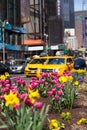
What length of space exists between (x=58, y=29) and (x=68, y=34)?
32.0 meters

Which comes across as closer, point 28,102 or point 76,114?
point 28,102

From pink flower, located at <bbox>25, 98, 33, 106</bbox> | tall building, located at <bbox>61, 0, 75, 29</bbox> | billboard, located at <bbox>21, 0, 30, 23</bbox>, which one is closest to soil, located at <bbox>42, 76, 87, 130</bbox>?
pink flower, located at <bbox>25, 98, 33, 106</bbox>

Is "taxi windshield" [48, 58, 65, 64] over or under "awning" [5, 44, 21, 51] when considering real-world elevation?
over

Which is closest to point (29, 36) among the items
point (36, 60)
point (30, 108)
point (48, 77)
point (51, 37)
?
point (51, 37)

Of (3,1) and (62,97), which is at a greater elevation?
(3,1)

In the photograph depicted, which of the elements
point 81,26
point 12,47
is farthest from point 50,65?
point 81,26

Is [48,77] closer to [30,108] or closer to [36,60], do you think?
[30,108]

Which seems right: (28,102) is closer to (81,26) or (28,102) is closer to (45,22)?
(45,22)

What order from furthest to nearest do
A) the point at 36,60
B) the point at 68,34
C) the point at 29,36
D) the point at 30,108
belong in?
the point at 68,34, the point at 29,36, the point at 36,60, the point at 30,108

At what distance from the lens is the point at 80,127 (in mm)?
7297

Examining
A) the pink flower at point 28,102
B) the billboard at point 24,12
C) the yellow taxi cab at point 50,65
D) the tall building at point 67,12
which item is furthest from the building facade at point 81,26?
the pink flower at point 28,102

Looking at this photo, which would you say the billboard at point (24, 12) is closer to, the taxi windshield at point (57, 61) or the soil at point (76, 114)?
the taxi windshield at point (57, 61)

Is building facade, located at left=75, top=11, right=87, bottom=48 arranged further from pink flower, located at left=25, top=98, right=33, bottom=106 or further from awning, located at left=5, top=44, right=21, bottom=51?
pink flower, located at left=25, top=98, right=33, bottom=106

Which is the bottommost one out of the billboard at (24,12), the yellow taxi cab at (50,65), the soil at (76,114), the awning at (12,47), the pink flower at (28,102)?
the awning at (12,47)
